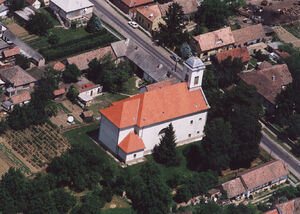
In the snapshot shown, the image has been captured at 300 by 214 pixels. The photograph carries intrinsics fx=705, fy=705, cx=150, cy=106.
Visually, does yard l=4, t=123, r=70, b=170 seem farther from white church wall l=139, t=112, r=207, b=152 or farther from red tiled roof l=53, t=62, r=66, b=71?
red tiled roof l=53, t=62, r=66, b=71

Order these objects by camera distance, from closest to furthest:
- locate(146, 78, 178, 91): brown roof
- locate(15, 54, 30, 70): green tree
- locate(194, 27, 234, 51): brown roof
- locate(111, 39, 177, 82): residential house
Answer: locate(146, 78, 178, 91): brown roof < locate(15, 54, 30, 70): green tree < locate(111, 39, 177, 82): residential house < locate(194, 27, 234, 51): brown roof

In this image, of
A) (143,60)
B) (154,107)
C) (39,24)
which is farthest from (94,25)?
Result: (154,107)

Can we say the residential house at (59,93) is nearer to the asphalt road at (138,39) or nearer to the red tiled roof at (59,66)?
the red tiled roof at (59,66)

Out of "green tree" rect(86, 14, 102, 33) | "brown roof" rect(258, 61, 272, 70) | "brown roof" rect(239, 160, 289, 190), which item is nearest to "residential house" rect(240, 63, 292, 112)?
"brown roof" rect(258, 61, 272, 70)

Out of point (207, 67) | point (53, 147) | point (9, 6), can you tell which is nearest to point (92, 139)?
point (53, 147)

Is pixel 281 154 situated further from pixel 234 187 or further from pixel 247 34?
pixel 247 34
